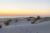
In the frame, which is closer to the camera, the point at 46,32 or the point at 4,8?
the point at 46,32

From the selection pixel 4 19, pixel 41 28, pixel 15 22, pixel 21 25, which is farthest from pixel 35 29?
pixel 4 19

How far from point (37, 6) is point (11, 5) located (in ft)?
1.32

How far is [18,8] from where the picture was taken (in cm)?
130

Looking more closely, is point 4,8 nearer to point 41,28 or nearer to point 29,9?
point 29,9

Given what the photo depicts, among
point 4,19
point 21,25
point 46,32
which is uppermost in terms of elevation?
point 4,19

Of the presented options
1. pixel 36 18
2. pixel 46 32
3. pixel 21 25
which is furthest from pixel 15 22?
pixel 46 32

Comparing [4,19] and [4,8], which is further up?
[4,8]

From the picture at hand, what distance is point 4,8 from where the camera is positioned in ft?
4.21

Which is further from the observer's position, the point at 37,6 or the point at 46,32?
the point at 37,6

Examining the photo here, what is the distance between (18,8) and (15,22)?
0.72ft

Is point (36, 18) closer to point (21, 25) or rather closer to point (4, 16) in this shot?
point (21, 25)

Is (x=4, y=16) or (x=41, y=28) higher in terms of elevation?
(x=4, y=16)

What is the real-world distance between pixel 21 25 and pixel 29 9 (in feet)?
0.92

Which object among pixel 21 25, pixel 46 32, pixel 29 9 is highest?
pixel 29 9
